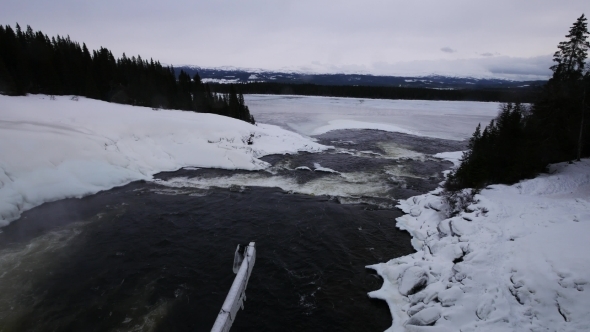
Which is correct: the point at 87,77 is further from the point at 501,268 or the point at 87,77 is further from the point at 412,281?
the point at 501,268

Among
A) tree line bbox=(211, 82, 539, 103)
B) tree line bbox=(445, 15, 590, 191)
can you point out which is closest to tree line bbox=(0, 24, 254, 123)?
tree line bbox=(445, 15, 590, 191)

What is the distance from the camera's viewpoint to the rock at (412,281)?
9.31 metres

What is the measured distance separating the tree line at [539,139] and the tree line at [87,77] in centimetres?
3544

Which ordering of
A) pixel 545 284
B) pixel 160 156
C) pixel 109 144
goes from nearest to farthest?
pixel 545 284 → pixel 109 144 → pixel 160 156

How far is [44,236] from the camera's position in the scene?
11.9m

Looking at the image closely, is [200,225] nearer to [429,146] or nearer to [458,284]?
[458,284]

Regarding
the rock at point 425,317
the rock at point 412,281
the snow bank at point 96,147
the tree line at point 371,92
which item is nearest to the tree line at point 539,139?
the rock at point 412,281

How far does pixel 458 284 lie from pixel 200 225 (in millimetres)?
10824

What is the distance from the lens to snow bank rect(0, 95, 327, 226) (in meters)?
15.4

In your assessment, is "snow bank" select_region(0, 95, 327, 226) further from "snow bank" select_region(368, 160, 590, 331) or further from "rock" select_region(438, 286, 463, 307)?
"rock" select_region(438, 286, 463, 307)

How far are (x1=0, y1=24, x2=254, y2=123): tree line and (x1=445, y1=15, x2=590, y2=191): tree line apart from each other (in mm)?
35438

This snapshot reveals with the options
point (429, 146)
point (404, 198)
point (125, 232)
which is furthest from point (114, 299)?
point (429, 146)

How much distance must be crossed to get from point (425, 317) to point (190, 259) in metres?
8.36

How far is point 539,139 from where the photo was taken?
16.7 m
